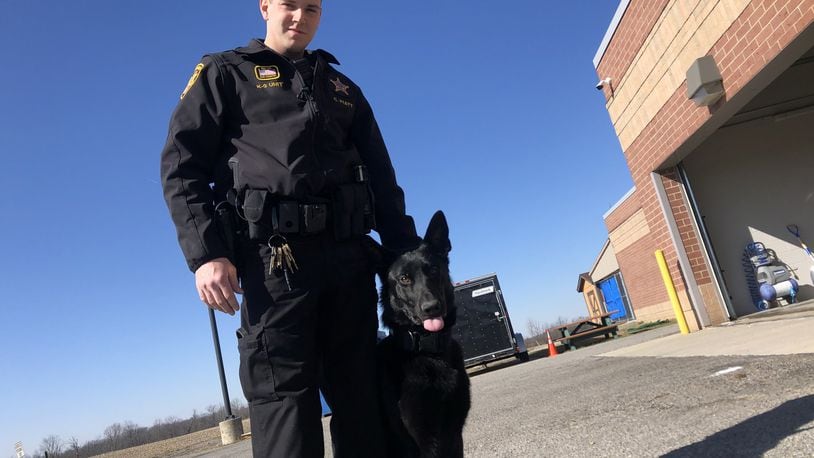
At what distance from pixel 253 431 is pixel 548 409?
3598 millimetres

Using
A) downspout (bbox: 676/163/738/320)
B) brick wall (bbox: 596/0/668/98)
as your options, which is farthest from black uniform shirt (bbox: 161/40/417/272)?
downspout (bbox: 676/163/738/320)

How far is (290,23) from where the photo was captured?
2279 mm

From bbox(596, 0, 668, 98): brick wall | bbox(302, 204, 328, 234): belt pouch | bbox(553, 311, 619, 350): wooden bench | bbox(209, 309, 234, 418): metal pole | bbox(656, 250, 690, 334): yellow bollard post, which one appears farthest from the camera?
bbox(553, 311, 619, 350): wooden bench

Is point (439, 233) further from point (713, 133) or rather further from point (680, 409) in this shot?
point (713, 133)

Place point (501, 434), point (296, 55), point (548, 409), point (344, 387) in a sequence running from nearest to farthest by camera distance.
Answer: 1. point (344, 387)
2. point (296, 55)
3. point (501, 434)
4. point (548, 409)

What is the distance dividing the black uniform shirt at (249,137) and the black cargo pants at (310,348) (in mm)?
221

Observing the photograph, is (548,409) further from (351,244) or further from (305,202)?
(305,202)

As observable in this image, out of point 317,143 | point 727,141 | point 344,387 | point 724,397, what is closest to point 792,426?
point 724,397

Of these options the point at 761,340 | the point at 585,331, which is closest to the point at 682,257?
the point at 761,340

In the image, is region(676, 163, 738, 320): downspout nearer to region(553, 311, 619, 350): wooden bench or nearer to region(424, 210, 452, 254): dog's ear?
region(424, 210, 452, 254): dog's ear

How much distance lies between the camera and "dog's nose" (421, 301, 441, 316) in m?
2.50

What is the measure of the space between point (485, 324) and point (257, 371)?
1563 centimetres

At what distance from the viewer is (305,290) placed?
1.96 m

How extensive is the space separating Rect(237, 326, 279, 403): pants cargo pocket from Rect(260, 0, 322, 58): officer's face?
4.26 feet
